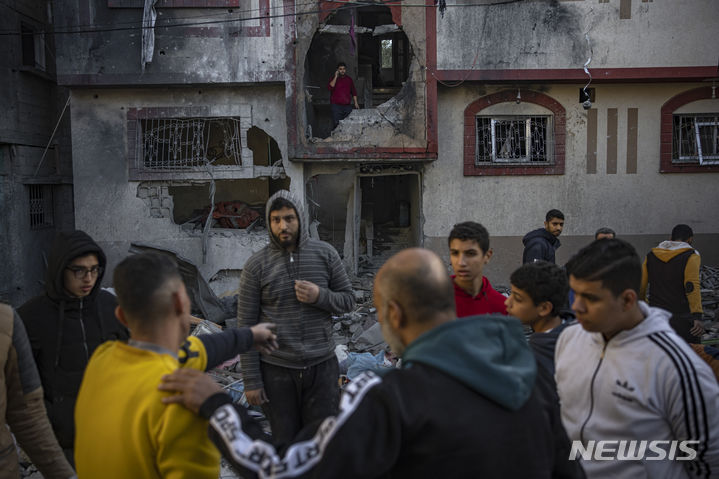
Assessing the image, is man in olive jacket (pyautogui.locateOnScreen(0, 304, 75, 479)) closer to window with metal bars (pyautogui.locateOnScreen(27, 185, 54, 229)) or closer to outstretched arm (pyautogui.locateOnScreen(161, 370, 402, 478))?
outstretched arm (pyautogui.locateOnScreen(161, 370, 402, 478))

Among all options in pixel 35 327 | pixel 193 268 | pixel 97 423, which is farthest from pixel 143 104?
pixel 97 423

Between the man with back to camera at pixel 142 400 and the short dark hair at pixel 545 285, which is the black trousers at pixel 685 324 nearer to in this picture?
the short dark hair at pixel 545 285

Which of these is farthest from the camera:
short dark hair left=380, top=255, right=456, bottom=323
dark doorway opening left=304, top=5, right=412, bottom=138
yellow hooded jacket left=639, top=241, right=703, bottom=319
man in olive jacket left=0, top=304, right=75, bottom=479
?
dark doorway opening left=304, top=5, right=412, bottom=138

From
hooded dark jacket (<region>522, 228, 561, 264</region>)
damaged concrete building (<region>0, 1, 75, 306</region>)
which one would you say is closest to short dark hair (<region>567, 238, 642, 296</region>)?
hooded dark jacket (<region>522, 228, 561, 264</region>)

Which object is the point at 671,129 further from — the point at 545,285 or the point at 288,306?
the point at 288,306

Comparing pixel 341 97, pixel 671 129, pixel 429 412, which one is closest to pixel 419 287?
pixel 429 412

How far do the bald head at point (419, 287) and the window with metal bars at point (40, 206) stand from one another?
43.8 feet

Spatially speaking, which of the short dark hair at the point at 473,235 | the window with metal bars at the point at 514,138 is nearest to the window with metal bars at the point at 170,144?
the window with metal bars at the point at 514,138

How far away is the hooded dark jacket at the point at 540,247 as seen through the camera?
5.78m

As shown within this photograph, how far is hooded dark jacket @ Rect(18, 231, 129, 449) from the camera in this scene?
2766 millimetres

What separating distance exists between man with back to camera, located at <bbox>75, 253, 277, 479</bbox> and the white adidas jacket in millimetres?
1537

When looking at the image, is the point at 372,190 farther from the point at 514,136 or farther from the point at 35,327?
the point at 35,327

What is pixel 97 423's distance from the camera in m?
1.69

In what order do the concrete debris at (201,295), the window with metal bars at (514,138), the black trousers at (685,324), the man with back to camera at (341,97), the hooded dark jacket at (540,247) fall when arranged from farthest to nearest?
the window with metal bars at (514,138) → the man with back to camera at (341,97) → the concrete debris at (201,295) → the hooded dark jacket at (540,247) → the black trousers at (685,324)
